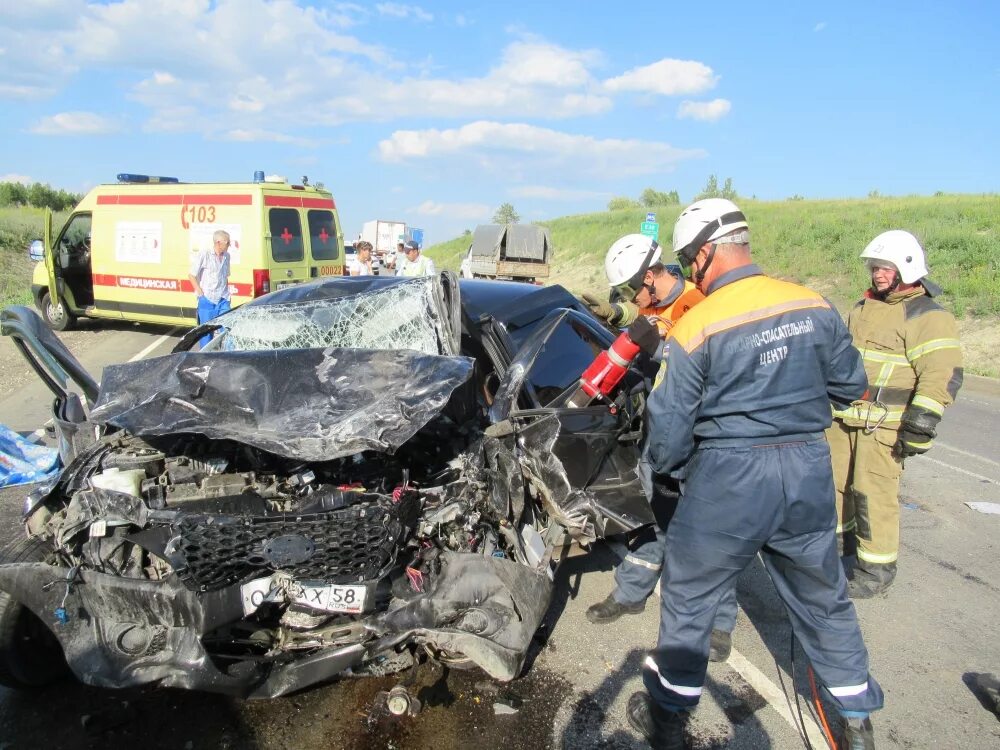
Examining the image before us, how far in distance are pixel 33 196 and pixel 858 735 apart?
4578cm

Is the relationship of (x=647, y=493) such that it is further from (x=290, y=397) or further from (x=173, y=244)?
(x=173, y=244)

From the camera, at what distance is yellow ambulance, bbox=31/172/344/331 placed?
977 cm

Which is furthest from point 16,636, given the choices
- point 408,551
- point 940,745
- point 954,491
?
point 954,491

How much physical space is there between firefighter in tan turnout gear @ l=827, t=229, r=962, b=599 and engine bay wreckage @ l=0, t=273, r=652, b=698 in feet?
4.60

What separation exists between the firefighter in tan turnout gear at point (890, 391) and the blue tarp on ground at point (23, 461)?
5.24m

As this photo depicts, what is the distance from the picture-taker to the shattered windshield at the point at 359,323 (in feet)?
11.4

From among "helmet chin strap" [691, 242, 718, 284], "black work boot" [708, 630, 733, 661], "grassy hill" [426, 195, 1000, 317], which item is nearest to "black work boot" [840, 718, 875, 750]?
"black work boot" [708, 630, 733, 661]

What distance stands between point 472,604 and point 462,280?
240 cm

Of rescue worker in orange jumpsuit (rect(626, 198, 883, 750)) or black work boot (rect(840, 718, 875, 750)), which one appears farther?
black work boot (rect(840, 718, 875, 750))

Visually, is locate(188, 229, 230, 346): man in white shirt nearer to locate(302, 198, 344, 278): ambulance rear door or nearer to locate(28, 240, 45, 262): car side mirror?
locate(302, 198, 344, 278): ambulance rear door

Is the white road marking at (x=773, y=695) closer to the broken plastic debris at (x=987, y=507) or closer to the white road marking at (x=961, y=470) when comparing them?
the broken plastic debris at (x=987, y=507)

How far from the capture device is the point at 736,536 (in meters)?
2.37

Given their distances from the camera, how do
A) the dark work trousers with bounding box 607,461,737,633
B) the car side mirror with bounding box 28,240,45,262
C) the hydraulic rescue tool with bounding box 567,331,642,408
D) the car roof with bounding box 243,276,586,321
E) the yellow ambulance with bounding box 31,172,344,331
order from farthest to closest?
the car side mirror with bounding box 28,240,45,262 < the yellow ambulance with bounding box 31,172,344,331 < the car roof with bounding box 243,276,586,321 < the dark work trousers with bounding box 607,461,737,633 < the hydraulic rescue tool with bounding box 567,331,642,408

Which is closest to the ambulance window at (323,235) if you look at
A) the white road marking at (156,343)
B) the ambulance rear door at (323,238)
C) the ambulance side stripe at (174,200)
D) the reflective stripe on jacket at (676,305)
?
the ambulance rear door at (323,238)
